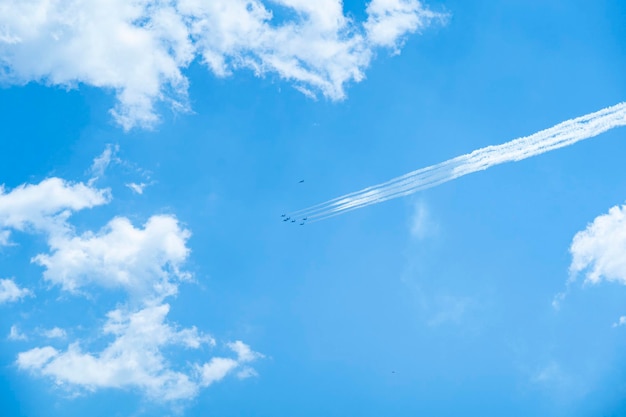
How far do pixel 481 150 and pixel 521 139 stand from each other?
18.1ft

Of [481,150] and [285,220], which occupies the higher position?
[481,150]

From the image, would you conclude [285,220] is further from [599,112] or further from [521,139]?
[599,112]

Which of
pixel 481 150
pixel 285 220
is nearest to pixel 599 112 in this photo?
pixel 481 150

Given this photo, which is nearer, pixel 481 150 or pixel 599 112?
pixel 599 112

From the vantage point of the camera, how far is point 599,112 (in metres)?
52.6

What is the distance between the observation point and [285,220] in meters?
68.6

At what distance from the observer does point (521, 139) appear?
55219mm

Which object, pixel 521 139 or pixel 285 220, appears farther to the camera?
pixel 285 220

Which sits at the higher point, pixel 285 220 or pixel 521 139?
pixel 521 139

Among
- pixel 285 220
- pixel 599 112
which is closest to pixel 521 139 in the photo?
pixel 599 112

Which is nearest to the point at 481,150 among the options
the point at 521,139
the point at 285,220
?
the point at 521,139

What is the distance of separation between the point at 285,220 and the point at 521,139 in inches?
1575

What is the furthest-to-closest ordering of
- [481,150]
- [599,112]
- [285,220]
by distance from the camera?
[285,220] < [481,150] < [599,112]

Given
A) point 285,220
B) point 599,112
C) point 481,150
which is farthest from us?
point 285,220
